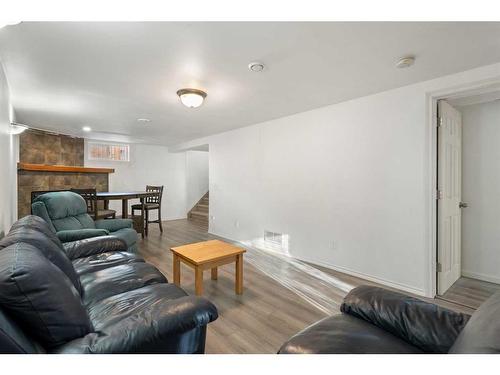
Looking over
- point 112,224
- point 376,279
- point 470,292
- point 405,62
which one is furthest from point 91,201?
point 470,292

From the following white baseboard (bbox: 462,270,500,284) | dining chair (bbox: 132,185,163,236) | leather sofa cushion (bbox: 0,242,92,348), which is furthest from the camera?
dining chair (bbox: 132,185,163,236)

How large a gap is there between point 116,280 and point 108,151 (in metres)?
5.19

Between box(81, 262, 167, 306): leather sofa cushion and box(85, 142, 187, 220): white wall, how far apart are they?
471 centimetres

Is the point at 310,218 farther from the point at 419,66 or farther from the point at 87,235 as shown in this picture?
the point at 87,235

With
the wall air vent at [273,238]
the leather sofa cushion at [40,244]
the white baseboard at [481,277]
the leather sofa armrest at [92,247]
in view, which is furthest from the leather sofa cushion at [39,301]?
the white baseboard at [481,277]

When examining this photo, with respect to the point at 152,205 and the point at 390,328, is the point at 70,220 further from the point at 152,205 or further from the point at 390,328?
the point at 390,328

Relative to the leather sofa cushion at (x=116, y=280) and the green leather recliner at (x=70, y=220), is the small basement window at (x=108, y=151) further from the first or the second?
the leather sofa cushion at (x=116, y=280)

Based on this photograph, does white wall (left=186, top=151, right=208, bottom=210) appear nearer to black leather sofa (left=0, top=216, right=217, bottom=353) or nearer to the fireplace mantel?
the fireplace mantel

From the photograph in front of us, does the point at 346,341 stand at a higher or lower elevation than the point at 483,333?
lower

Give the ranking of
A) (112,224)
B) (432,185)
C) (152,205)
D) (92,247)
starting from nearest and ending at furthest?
(92,247), (432,185), (112,224), (152,205)

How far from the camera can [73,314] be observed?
0.99m

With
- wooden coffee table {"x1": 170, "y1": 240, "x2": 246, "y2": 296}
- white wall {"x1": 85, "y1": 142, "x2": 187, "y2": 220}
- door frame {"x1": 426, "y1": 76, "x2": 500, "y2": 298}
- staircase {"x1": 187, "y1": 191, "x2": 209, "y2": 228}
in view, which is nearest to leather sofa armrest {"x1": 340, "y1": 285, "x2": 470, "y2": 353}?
wooden coffee table {"x1": 170, "y1": 240, "x2": 246, "y2": 296}

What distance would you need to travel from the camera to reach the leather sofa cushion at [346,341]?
102 cm

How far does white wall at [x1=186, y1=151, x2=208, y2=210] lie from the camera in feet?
23.8
